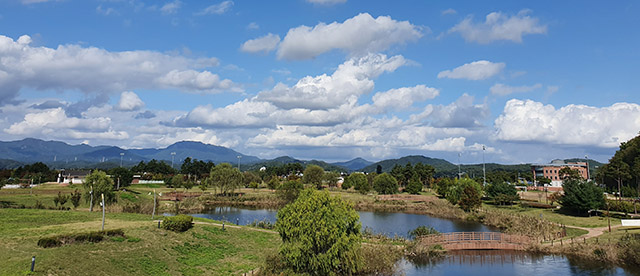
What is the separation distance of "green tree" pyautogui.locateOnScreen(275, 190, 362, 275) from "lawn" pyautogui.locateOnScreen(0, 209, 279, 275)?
21.7 ft

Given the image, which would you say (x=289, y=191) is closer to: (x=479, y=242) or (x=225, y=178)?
(x=225, y=178)

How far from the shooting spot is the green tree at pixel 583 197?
188ft

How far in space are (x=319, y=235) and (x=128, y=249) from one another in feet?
49.7

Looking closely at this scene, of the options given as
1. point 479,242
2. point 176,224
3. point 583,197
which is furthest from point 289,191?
point 583,197

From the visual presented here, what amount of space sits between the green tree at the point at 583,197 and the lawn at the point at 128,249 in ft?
161

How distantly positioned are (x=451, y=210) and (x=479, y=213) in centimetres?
697

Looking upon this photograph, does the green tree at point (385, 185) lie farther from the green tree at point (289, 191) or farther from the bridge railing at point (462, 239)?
the bridge railing at point (462, 239)

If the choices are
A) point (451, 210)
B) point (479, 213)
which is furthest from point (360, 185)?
point (479, 213)

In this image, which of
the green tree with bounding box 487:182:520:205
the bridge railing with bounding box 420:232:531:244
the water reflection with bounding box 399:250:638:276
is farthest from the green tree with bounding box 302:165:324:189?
the water reflection with bounding box 399:250:638:276

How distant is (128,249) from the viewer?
28.0 metres

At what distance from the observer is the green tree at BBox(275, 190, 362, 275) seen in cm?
2491

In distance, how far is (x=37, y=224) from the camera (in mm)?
33750

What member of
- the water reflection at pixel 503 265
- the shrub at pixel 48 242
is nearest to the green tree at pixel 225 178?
the water reflection at pixel 503 265

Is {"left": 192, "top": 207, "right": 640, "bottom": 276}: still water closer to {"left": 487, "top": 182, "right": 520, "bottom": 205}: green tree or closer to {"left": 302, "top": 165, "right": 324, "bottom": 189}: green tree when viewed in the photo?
{"left": 487, "top": 182, "right": 520, "bottom": 205}: green tree
